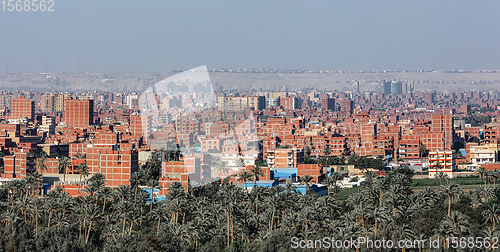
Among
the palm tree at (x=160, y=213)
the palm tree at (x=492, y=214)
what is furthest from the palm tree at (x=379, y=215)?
the palm tree at (x=160, y=213)

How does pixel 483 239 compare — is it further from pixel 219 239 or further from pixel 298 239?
pixel 219 239

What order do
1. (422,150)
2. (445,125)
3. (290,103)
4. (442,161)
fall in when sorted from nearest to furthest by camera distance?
1. (442,161)
2. (422,150)
3. (445,125)
4. (290,103)

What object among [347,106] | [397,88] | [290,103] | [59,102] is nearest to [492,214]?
[59,102]

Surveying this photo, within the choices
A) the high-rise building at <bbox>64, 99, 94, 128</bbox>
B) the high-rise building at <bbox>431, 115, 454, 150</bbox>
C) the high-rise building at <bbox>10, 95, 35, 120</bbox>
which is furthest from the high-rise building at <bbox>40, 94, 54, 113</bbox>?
the high-rise building at <bbox>431, 115, 454, 150</bbox>

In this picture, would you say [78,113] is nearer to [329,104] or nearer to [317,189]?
[317,189]

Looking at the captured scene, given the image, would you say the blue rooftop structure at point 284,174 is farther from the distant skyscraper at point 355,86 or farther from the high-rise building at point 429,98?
the distant skyscraper at point 355,86

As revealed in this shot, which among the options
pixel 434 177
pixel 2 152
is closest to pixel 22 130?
pixel 2 152

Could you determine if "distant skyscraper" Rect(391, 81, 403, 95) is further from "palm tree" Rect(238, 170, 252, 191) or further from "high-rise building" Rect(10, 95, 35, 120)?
"palm tree" Rect(238, 170, 252, 191)

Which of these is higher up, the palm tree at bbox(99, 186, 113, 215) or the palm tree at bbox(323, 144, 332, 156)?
the palm tree at bbox(323, 144, 332, 156)

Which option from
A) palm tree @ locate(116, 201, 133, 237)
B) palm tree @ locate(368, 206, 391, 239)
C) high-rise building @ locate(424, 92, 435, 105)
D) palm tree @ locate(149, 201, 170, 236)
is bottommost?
palm tree @ locate(149, 201, 170, 236)
